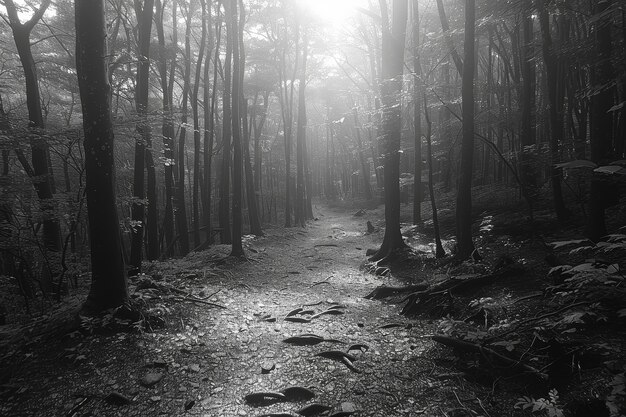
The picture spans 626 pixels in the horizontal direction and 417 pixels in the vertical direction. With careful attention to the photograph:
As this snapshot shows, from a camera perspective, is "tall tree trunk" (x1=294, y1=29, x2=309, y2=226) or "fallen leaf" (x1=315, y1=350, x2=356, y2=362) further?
"tall tree trunk" (x1=294, y1=29, x2=309, y2=226)

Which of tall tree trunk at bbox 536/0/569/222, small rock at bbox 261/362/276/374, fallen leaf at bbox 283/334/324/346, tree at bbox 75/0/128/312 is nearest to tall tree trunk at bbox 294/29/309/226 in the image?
tall tree trunk at bbox 536/0/569/222

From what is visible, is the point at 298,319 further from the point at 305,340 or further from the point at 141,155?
the point at 141,155

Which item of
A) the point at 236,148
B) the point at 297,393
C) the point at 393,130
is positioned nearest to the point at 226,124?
the point at 236,148

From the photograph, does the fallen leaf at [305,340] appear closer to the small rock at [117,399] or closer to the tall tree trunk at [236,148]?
the small rock at [117,399]

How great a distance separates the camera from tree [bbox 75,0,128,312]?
5055 millimetres

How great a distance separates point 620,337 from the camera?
121 inches

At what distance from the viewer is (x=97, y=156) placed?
16.8 feet

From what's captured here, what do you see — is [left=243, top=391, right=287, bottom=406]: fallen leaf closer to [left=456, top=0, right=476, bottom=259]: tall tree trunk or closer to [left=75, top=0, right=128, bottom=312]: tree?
[left=75, top=0, right=128, bottom=312]: tree

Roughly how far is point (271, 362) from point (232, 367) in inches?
19.9

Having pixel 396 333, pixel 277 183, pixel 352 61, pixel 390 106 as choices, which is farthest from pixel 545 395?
pixel 277 183

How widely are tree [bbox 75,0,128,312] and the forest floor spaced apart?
1.65 ft

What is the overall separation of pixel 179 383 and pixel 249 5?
57.8 feet

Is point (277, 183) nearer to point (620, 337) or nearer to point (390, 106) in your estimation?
point (390, 106)

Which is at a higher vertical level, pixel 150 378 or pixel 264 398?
pixel 150 378
